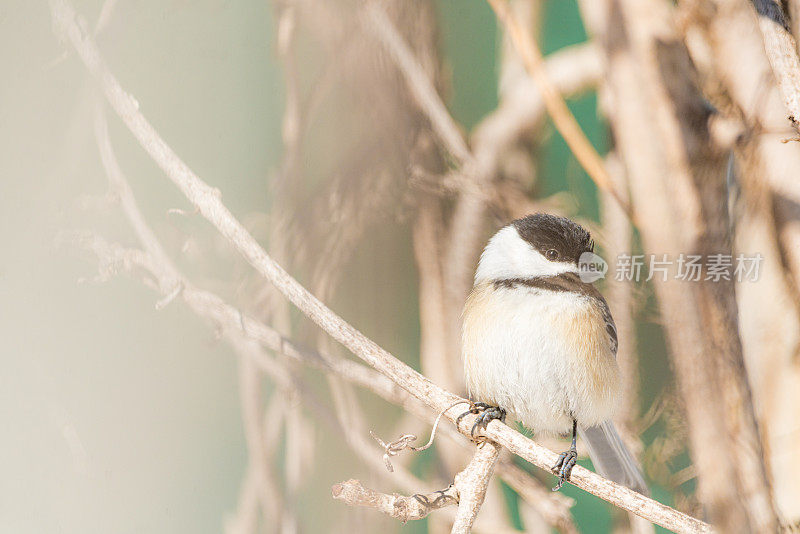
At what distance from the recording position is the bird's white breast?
2.87 ft

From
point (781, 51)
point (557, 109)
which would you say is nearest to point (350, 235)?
point (557, 109)

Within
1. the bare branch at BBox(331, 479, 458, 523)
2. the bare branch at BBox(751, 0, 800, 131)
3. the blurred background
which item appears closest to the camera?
the blurred background

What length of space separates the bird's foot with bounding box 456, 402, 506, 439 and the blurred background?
14cm

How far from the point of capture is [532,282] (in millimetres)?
906

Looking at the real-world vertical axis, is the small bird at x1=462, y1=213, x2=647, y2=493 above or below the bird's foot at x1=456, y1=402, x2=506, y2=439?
above

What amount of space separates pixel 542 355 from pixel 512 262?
132 millimetres

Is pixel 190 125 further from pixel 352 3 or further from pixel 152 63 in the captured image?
pixel 352 3

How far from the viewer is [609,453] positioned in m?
0.93

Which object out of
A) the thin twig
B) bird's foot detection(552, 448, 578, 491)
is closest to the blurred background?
the thin twig

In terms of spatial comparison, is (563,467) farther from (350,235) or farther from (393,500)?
(350,235)

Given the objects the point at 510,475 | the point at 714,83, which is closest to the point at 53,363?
the point at 510,475

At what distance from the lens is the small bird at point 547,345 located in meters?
0.88

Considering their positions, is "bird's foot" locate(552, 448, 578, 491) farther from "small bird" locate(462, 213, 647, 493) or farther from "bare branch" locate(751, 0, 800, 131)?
"bare branch" locate(751, 0, 800, 131)

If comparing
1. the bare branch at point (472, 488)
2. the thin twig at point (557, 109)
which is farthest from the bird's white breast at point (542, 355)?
the thin twig at point (557, 109)
